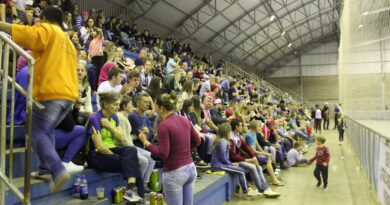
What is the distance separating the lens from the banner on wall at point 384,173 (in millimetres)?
4424

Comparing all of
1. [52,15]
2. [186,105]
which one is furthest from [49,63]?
[186,105]

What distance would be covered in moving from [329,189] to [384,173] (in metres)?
2.70

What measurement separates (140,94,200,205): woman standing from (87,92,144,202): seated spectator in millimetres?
533

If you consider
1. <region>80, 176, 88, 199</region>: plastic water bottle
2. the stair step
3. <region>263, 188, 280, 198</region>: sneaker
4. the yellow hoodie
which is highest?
the yellow hoodie

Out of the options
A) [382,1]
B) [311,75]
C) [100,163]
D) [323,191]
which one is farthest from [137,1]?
[311,75]

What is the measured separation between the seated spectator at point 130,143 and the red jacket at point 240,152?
251 cm

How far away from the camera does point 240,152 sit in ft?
23.7

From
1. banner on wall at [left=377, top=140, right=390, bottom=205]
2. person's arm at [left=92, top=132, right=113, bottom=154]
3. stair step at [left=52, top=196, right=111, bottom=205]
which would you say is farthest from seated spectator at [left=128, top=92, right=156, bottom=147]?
banner on wall at [left=377, top=140, right=390, bottom=205]

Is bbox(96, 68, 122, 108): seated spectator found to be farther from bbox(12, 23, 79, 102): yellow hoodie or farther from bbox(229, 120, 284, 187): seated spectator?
bbox(229, 120, 284, 187): seated spectator

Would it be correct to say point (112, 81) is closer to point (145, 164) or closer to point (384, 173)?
point (145, 164)

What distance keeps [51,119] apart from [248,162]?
15.8 ft

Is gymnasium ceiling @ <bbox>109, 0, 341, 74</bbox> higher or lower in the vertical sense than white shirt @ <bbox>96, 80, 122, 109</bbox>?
higher

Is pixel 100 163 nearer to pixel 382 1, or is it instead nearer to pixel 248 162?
pixel 248 162

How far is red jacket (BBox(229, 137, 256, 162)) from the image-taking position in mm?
6926
